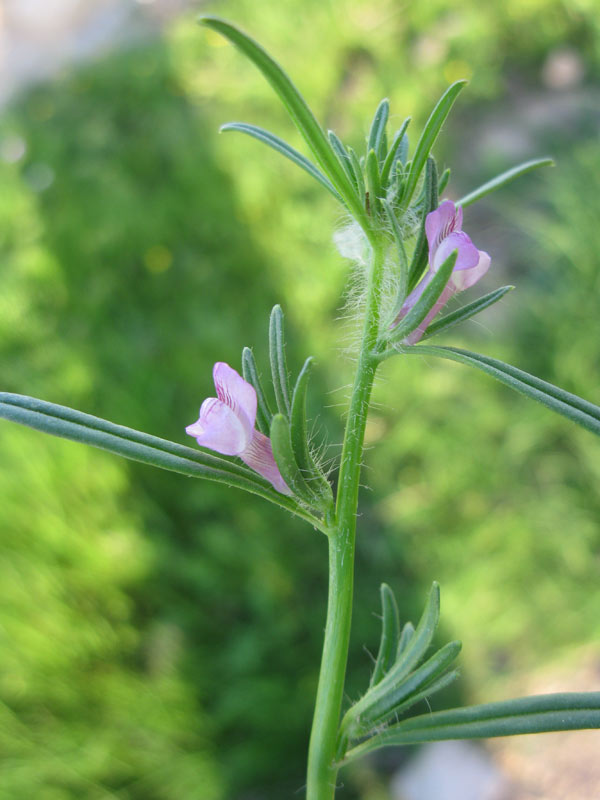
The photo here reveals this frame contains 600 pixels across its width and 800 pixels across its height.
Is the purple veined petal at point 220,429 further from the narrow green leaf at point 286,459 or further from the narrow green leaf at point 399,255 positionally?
the narrow green leaf at point 399,255

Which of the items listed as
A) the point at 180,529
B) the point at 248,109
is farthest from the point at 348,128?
the point at 180,529

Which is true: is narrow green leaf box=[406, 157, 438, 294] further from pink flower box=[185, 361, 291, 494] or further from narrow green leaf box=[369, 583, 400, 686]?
narrow green leaf box=[369, 583, 400, 686]

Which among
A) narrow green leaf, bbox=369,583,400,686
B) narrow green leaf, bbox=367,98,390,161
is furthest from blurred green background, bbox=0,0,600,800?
narrow green leaf, bbox=367,98,390,161

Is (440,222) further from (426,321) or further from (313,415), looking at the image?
(313,415)

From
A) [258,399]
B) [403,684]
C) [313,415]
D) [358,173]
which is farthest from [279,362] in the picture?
[313,415]

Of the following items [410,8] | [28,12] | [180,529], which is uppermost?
[28,12]

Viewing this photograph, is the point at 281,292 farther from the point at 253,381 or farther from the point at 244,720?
the point at 253,381

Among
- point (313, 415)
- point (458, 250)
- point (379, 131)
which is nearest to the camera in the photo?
point (458, 250)
